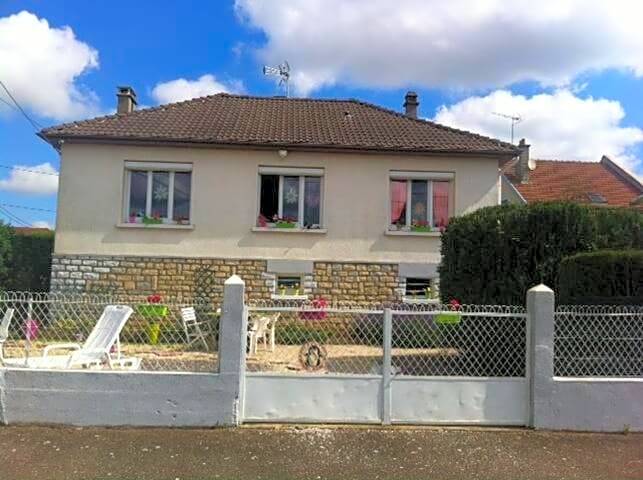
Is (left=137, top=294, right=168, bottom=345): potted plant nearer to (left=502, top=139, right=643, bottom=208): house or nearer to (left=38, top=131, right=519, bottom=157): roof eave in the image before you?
(left=38, top=131, right=519, bottom=157): roof eave

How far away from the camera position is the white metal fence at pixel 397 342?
6449mm

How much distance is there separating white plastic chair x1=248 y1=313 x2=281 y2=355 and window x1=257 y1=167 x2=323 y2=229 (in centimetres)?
485

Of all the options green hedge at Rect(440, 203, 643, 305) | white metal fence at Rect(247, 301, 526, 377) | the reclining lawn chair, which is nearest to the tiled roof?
green hedge at Rect(440, 203, 643, 305)

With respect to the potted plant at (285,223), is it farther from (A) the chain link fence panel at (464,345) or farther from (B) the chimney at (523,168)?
(B) the chimney at (523,168)

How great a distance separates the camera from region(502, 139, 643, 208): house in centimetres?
2356

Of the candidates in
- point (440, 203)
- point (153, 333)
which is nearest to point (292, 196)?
point (440, 203)

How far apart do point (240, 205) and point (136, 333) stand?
22.9 ft

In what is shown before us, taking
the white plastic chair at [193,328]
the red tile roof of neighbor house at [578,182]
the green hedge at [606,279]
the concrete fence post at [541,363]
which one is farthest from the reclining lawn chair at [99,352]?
the red tile roof of neighbor house at [578,182]

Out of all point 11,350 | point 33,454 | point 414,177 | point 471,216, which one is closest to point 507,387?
point 471,216

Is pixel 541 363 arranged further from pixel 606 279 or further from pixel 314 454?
pixel 314 454

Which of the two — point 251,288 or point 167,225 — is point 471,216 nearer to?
point 251,288

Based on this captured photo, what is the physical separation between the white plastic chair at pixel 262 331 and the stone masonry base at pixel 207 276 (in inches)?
164

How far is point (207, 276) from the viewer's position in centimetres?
1392

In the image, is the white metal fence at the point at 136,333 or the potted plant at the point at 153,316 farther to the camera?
the potted plant at the point at 153,316
